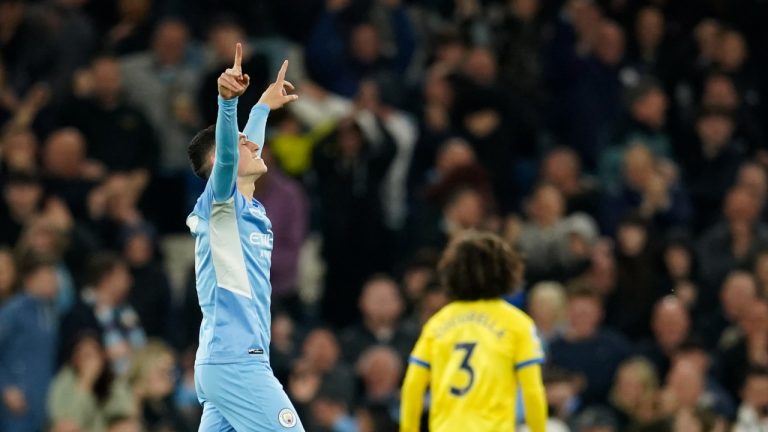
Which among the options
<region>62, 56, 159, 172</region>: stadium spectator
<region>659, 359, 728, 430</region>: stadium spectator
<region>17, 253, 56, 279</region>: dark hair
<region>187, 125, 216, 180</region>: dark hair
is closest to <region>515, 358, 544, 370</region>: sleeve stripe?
<region>187, 125, 216, 180</region>: dark hair

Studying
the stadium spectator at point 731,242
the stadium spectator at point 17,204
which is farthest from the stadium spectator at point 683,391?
the stadium spectator at point 17,204

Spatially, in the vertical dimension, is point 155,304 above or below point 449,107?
below

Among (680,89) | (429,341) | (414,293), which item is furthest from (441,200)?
(429,341)

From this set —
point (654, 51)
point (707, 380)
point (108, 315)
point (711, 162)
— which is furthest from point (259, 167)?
point (654, 51)

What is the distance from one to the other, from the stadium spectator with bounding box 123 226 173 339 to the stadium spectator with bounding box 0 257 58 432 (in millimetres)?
919

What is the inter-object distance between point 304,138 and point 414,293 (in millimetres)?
2021

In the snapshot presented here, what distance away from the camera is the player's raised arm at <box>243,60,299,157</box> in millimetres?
7660

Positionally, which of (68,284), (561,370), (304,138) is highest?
(304,138)

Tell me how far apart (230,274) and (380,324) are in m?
6.09

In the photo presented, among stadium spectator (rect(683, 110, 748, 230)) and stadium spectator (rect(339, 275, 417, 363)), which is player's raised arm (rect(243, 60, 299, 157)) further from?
stadium spectator (rect(683, 110, 748, 230))

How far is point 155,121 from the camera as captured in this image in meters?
15.1

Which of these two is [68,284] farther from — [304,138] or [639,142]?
[639,142]

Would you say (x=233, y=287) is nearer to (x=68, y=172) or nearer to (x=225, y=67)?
(x=68, y=172)

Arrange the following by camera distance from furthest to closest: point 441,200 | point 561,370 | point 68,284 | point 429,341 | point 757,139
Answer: point 757,139, point 441,200, point 68,284, point 561,370, point 429,341
